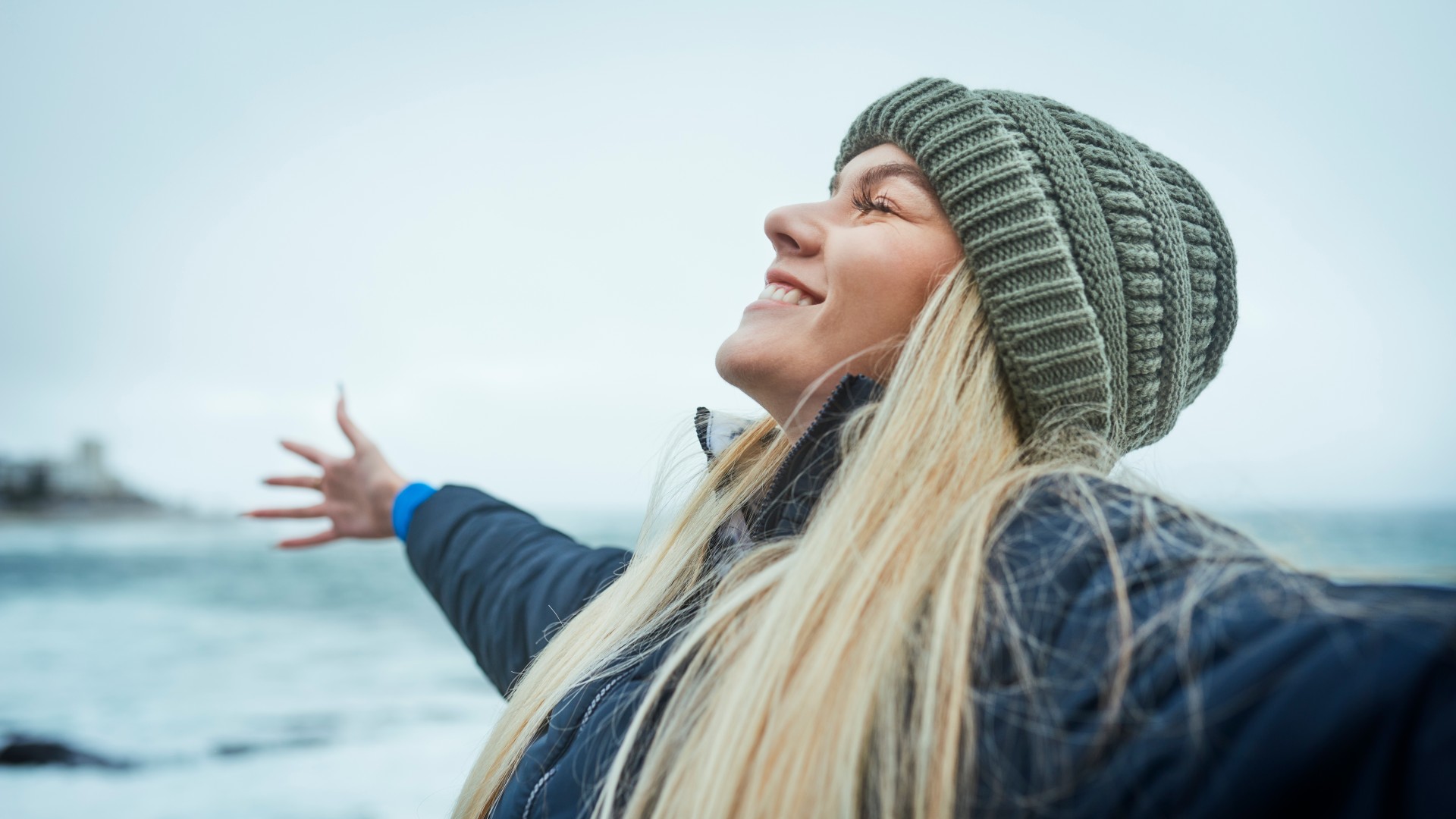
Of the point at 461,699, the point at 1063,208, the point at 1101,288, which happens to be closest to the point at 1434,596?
the point at 1101,288

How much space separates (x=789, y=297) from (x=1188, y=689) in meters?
1.02

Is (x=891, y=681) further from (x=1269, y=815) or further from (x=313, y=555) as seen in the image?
(x=313, y=555)

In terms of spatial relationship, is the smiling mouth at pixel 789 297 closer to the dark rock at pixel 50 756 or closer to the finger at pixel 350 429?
the finger at pixel 350 429

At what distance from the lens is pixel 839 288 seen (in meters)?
1.47

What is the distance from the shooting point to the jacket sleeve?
6.35 ft

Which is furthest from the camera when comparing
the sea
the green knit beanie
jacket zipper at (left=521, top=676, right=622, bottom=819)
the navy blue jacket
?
the sea

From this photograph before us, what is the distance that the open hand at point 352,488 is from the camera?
2.55 meters

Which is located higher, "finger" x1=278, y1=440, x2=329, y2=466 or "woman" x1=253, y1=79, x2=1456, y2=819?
"woman" x1=253, y1=79, x2=1456, y2=819

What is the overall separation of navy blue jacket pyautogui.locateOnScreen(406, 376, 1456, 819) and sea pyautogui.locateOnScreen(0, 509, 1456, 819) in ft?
0.56

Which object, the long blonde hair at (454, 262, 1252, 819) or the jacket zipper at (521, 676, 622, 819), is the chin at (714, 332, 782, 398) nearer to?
the long blonde hair at (454, 262, 1252, 819)

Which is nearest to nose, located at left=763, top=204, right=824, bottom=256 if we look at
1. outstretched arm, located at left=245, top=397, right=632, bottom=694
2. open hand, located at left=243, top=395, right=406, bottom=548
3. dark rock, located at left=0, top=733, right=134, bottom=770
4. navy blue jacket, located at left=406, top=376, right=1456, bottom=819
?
navy blue jacket, located at left=406, top=376, right=1456, bottom=819

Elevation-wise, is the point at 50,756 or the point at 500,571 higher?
the point at 500,571

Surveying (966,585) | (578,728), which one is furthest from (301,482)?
(966,585)

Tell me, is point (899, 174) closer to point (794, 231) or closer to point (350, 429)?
point (794, 231)
